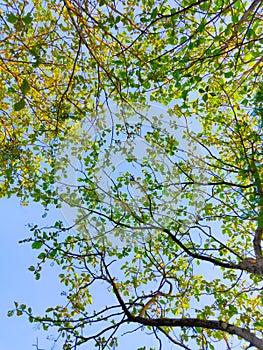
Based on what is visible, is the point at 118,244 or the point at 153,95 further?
the point at 153,95

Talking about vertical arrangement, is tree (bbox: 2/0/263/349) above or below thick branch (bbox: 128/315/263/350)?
above

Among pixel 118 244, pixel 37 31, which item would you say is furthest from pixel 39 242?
pixel 37 31

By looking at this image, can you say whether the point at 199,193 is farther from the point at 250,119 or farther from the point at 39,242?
the point at 39,242

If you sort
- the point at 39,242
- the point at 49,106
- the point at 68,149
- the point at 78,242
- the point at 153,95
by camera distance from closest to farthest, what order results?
the point at 39,242 < the point at 78,242 < the point at 68,149 < the point at 153,95 < the point at 49,106

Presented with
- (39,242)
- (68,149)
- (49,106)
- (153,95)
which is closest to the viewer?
(39,242)

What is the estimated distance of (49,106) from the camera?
19.0 ft

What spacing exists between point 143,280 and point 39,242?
1.61m

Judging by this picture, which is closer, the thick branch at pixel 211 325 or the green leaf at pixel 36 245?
the thick branch at pixel 211 325

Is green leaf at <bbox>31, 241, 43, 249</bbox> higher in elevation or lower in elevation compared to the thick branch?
higher

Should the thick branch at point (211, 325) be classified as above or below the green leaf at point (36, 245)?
below

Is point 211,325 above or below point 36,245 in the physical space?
below

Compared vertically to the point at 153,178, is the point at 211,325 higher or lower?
lower

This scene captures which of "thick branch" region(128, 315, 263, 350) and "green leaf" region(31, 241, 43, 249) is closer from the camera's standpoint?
"thick branch" region(128, 315, 263, 350)

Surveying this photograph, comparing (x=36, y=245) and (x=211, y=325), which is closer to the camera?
(x=211, y=325)
